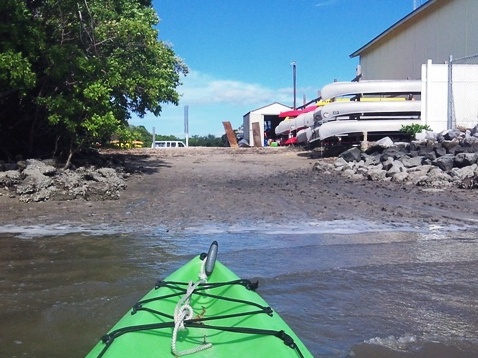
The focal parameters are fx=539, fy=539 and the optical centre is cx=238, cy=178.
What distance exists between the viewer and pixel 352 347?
397cm

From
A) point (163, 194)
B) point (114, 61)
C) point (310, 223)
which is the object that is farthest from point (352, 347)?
point (114, 61)

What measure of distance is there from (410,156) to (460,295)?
1094 cm

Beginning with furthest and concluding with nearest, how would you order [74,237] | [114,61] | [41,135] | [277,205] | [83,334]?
[41,135] < [114,61] < [277,205] < [74,237] < [83,334]

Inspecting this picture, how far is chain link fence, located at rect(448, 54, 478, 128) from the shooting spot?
16.7m

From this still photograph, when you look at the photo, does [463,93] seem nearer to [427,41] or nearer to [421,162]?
[421,162]

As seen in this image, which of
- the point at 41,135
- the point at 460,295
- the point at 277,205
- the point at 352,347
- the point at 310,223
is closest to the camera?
the point at 352,347

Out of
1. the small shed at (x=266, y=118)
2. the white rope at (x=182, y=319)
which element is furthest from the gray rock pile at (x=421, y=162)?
the small shed at (x=266, y=118)

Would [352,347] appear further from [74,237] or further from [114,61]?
[114,61]

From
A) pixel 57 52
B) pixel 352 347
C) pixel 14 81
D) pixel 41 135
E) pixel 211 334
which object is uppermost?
pixel 57 52

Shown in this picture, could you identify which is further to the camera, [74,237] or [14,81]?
[14,81]

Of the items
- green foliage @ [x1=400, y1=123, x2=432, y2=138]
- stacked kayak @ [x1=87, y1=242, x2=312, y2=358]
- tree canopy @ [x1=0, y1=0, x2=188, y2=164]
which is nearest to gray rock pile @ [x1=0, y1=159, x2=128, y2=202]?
tree canopy @ [x1=0, y1=0, x2=188, y2=164]

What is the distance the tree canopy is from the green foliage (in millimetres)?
7796

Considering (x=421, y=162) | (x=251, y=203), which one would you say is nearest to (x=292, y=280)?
(x=251, y=203)

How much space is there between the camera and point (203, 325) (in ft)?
10.4
